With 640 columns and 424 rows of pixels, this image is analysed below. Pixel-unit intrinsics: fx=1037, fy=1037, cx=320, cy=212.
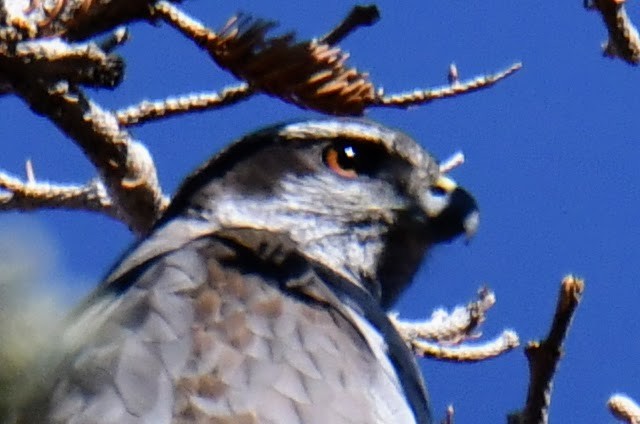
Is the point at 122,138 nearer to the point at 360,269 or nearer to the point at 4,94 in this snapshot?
the point at 4,94

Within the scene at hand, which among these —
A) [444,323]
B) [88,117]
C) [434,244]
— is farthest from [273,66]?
[434,244]

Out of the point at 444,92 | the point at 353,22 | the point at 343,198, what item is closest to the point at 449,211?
the point at 343,198

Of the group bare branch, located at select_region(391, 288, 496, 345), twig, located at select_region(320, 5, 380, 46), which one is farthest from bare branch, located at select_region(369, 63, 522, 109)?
bare branch, located at select_region(391, 288, 496, 345)

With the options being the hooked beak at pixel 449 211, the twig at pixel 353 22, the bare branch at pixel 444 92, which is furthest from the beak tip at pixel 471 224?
the twig at pixel 353 22

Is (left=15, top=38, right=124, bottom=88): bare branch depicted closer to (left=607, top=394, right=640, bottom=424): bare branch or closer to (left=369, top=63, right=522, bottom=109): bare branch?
(left=369, top=63, right=522, bottom=109): bare branch

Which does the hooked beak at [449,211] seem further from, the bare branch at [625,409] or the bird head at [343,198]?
the bare branch at [625,409]

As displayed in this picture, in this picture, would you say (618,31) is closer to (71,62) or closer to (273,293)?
(273,293)
